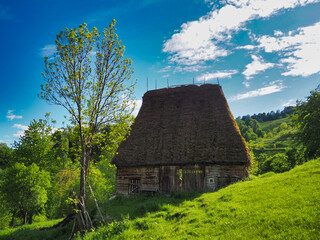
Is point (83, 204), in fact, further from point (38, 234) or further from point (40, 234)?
point (38, 234)

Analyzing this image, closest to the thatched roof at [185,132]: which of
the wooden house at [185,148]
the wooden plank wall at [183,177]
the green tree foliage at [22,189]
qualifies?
the wooden house at [185,148]

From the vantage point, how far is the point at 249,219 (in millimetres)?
6703

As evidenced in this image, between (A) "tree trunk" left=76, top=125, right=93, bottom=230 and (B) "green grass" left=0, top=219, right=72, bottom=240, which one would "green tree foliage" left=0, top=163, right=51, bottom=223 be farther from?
(A) "tree trunk" left=76, top=125, right=93, bottom=230

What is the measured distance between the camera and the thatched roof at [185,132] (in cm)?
1616

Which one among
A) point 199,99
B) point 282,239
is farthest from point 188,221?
point 199,99

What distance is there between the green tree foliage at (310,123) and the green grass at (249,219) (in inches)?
412

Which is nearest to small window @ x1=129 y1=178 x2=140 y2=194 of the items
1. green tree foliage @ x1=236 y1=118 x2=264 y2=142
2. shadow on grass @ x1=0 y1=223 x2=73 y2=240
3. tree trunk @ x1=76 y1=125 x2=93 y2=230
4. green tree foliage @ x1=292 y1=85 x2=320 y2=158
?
shadow on grass @ x1=0 y1=223 x2=73 y2=240

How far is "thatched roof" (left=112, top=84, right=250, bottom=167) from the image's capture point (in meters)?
16.2

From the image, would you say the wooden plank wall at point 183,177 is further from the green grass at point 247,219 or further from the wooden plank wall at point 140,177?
the green grass at point 247,219

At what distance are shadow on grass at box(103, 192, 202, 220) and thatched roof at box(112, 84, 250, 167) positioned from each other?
9.70 ft

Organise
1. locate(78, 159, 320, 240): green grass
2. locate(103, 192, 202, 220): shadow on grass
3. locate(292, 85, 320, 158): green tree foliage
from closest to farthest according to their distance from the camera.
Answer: locate(78, 159, 320, 240): green grass, locate(103, 192, 202, 220): shadow on grass, locate(292, 85, 320, 158): green tree foliage

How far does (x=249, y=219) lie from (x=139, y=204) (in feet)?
27.5

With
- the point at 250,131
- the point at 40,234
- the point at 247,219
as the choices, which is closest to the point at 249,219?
the point at 247,219

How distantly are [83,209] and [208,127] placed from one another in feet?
42.2
